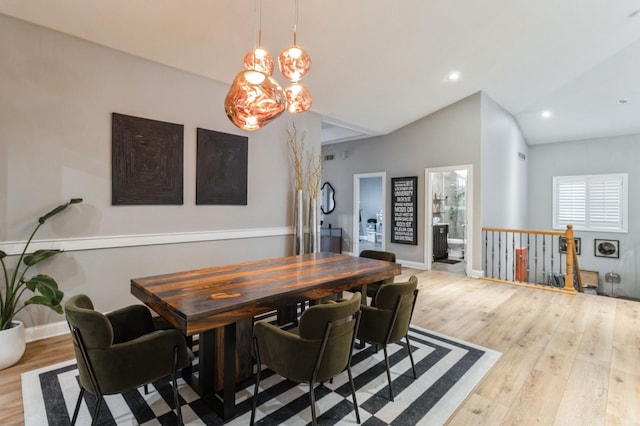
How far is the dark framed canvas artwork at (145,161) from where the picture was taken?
3383 millimetres

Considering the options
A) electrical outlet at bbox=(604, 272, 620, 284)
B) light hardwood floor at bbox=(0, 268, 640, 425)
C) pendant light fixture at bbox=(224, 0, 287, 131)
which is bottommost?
electrical outlet at bbox=(604, 272, 620, 284)

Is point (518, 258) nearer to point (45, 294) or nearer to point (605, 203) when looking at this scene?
point (605, 203)

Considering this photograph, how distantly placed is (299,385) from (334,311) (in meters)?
0.98

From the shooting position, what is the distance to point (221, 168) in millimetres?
4215

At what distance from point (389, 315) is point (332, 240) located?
228 inches

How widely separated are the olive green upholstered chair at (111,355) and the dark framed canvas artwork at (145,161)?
1.92 metres

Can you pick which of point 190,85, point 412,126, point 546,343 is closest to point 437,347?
point 546,343

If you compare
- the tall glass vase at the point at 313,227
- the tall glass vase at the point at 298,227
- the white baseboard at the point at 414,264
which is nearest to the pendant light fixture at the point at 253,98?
the tall glass vase at the point at 298,227

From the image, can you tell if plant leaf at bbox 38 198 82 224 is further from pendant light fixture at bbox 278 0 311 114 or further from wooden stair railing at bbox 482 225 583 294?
wooden stair railing at bbox 482 225 583 294

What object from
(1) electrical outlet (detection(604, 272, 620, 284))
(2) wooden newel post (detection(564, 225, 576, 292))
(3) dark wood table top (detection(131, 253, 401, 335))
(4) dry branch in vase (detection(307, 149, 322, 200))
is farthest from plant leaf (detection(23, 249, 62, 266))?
(1) electrical outlet (detection(604, 272, 620, 284))

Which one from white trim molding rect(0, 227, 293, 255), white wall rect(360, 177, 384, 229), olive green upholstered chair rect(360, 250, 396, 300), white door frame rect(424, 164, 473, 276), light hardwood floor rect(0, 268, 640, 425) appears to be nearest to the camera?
light hardwood floor rect(0, 268, 640, 425)

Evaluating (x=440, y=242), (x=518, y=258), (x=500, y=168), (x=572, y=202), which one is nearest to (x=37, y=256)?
(x=500, y=168)

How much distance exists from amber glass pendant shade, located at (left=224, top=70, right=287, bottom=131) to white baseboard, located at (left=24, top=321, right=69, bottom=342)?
290 centimetres

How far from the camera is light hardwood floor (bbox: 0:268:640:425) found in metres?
2.07
